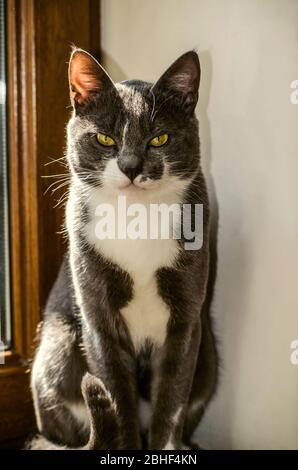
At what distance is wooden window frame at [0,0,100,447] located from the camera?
1370mm

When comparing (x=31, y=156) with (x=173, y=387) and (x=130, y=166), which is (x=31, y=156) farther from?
(x=173, y=387)

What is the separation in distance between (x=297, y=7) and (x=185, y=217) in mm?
454

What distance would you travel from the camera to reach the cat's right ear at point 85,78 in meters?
1.04

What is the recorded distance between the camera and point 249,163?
1.18 m

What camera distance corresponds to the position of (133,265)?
3.54 feet

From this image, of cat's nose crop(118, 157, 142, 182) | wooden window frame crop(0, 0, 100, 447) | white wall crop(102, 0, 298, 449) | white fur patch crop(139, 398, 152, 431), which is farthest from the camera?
wooden window frame crop(0, 0, 100, 447)

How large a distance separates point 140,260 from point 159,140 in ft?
0.78

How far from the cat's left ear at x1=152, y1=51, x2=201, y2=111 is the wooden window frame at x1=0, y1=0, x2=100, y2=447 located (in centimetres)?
43

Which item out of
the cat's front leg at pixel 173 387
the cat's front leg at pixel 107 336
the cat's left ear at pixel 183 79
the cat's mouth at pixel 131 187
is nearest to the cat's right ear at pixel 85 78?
the cat's left ear at pixel 183 79

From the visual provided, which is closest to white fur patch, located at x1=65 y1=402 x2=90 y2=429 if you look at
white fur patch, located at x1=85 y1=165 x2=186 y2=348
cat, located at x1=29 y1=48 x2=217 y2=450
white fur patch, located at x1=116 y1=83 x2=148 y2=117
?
cat, located at x1=29 y1=48 x2=217 y2=450

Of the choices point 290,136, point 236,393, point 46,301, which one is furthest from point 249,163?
point 46,301

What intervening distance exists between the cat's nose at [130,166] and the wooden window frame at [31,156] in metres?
0.46

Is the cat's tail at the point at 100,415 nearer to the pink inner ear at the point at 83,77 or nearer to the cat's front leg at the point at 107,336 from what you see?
the cat's front leg at the point at 107,336

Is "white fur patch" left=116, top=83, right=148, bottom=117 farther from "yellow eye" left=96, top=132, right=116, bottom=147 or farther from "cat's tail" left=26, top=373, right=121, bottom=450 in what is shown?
"cat's tail" left=26, top=373, right=121, bottom=450
